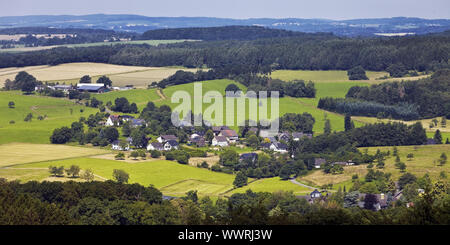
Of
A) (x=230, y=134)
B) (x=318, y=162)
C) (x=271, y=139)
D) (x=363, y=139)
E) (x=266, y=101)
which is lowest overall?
(x=271, y=139)

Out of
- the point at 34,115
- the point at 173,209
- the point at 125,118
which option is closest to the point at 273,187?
the point at 173,209

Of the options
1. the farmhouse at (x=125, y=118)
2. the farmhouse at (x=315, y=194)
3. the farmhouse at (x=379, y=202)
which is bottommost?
the farmhouse at (x=315, y=194)

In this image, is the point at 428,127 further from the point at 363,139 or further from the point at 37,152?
the point at 37,152

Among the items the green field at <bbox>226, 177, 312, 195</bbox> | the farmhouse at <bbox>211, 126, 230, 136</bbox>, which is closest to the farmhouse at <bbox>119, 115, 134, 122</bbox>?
the farmhouse at <bbox>211, 126, 230, 136</bbox>

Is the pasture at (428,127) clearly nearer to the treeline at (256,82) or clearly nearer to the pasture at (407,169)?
the pasture at (407,169)

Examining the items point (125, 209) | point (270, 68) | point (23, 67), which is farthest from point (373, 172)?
point (23, 67)

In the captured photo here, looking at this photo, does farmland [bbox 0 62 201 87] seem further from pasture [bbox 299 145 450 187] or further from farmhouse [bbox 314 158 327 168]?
pasture [bbox 299 145 450 187]

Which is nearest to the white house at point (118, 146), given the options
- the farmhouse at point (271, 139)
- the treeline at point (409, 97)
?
the farmhouse at point (271, 139)
